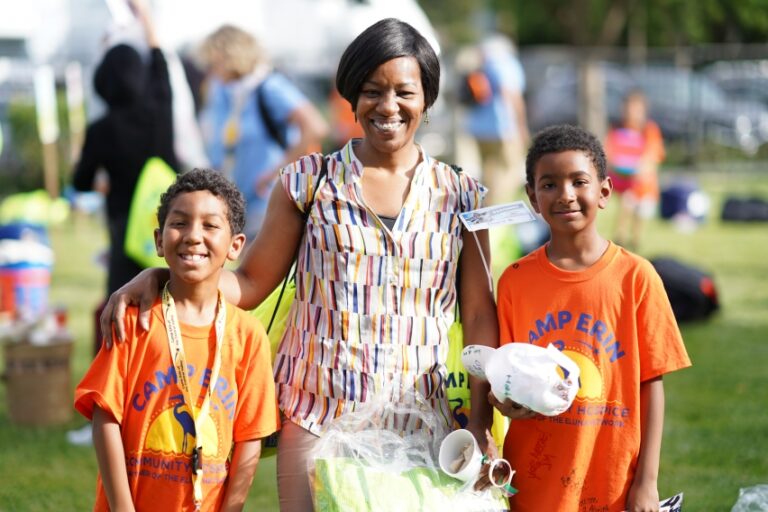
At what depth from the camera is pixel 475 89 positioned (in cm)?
1445

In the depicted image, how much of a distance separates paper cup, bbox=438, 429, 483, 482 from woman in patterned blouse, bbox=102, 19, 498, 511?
0.39 feet

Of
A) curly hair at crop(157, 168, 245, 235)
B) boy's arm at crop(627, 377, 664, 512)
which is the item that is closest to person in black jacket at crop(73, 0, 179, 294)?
curly hair at crop(157, 168, 245, 235)

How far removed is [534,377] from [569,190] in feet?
2.07

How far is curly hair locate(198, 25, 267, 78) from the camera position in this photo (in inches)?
269

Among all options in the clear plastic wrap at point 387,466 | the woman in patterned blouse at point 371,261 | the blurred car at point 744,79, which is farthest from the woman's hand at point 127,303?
the blurred car at point 744,79

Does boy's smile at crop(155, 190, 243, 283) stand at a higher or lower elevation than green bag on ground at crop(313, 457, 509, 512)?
higher

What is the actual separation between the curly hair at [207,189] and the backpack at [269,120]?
140 inches

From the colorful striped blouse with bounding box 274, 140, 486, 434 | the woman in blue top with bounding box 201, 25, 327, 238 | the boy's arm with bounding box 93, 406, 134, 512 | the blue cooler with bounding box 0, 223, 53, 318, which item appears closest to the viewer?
the boy's arm with bounding box 93, 406, 134, 512

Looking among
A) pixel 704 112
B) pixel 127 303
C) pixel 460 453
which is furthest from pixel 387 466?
pixel 704 112

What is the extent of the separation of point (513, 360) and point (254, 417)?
75cm

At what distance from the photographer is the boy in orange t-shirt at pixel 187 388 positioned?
9.62 feet

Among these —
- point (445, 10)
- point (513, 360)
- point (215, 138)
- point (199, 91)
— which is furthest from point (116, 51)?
point (445, 10)

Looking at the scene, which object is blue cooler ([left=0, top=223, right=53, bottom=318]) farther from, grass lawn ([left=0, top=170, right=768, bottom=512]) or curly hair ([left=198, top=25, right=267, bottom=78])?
curly hair ([left=198, top=25, right=267, bottom=78])

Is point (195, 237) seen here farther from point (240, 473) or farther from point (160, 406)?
point (240, 473)
